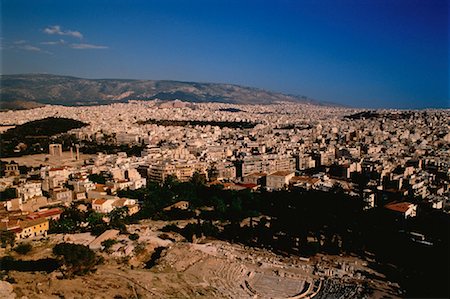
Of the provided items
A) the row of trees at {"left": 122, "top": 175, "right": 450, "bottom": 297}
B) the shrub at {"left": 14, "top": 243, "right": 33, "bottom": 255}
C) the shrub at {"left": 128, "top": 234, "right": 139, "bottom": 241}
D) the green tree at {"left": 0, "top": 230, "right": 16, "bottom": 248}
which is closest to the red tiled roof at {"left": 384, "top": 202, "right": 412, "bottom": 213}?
the row of trees at {"left": 122, "top": 175, "right": 450, "bottom": 297}

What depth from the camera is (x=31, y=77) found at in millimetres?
71500

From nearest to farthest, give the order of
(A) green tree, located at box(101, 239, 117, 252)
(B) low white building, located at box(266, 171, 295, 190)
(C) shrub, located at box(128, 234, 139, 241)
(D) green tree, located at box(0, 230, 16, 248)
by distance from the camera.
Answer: (A) green tree, located at box(101, 239, 117, 252) → (D) green tree, located at box(0, 230, 16, 248) → (C) shrub, located at box(128, 234, 139, 241) → (B) low white building, located at box(266, 171, 295, 190)

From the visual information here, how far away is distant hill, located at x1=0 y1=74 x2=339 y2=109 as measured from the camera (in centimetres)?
6712

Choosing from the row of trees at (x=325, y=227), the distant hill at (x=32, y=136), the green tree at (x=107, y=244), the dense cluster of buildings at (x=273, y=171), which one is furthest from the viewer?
the distant hill at (x=32, y=136)

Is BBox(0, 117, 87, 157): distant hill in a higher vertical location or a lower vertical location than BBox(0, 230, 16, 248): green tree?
higher

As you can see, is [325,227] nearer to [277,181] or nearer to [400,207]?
[400,207]

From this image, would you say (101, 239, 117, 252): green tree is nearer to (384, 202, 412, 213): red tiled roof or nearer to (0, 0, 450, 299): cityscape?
(0, 0, 450, 299): cityscape

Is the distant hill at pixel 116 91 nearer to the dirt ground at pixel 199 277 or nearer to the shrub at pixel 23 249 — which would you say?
the shrub at pixel 23 249

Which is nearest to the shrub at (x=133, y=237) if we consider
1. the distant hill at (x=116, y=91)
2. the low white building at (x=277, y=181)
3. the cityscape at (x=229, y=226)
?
the cityscape at (x=229, y=226)

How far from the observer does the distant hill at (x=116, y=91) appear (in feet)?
220

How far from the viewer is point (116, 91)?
87812 millimetres

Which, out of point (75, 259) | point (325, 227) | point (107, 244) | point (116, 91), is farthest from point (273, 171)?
point (116, 91)

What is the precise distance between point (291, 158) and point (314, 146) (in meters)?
3.69

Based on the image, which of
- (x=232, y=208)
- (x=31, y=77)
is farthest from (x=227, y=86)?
(x=232, y=208)
